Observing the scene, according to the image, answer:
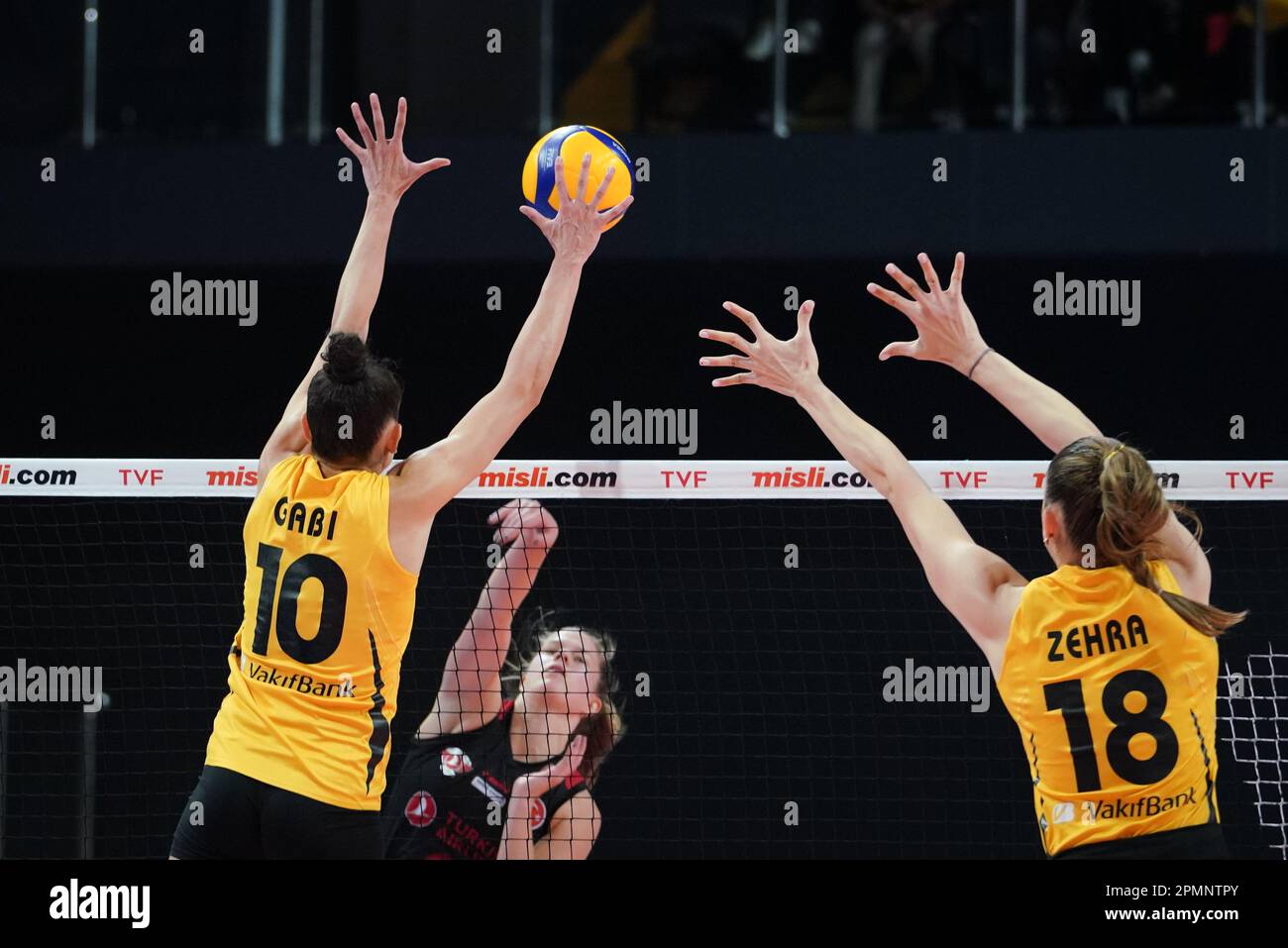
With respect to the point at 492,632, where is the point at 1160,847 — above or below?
below

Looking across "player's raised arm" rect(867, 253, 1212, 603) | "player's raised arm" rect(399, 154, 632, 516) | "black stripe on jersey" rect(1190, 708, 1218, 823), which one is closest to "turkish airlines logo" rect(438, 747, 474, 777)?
"player's raised arm" rect(399, 154, 632, 516)

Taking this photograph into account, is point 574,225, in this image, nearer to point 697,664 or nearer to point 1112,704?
point 1112,704

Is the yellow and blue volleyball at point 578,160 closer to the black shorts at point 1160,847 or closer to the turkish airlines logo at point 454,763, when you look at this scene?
the turkish airlines logo at point 454,763

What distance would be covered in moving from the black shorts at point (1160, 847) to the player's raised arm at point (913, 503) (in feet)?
1.23

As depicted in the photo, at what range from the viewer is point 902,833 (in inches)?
301

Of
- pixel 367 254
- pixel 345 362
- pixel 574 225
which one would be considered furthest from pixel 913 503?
pixel 367 254

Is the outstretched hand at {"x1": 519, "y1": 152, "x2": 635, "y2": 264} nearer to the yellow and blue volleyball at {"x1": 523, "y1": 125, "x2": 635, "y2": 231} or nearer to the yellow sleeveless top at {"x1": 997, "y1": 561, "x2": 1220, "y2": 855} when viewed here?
the yellow and blue volleyball at {"x1": 523, "y1": 125, "x2": 635, "y2": 231}

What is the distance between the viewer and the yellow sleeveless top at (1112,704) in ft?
9.41

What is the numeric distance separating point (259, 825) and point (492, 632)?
5.11 feet

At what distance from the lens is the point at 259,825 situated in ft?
10.8

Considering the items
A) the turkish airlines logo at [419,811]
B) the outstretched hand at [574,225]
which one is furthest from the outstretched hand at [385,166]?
the turkish airlines logo at [419,811]

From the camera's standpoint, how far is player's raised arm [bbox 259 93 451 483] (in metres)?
3.65

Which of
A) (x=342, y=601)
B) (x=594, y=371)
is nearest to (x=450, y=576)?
(x=594, y=371)

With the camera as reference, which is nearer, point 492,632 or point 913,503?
point 913,503
